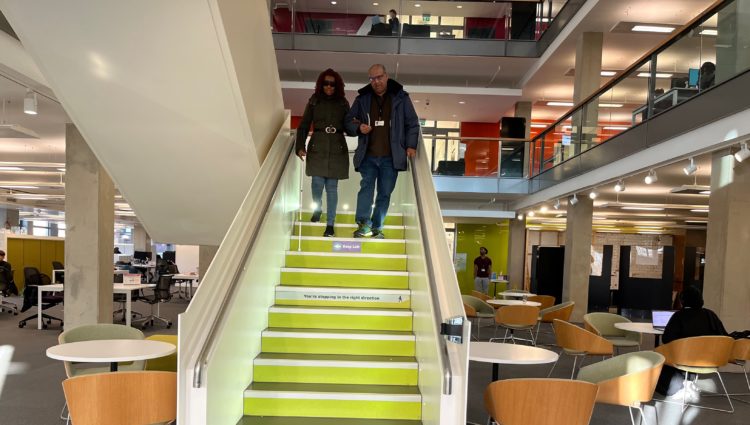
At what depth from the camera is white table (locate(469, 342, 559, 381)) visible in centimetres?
424

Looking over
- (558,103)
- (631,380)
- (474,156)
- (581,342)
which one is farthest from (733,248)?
(558,103)

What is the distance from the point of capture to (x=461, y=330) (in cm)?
319

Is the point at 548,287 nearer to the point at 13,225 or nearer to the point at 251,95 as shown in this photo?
the point at 251,95

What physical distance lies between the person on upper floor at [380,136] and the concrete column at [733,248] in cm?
451

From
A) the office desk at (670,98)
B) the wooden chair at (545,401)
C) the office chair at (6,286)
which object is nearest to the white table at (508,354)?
the wooden chair at (545,401)

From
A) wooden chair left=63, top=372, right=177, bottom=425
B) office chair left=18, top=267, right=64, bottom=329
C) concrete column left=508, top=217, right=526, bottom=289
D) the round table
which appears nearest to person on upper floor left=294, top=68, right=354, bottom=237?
wooden chair left=63, top=372, right=177, bottom=425

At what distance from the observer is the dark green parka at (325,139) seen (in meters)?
6.17

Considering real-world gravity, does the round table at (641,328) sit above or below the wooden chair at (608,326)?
above

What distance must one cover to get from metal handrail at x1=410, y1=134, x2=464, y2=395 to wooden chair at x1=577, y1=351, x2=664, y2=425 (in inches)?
66.5

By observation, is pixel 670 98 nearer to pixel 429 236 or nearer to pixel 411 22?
pixel 429 236

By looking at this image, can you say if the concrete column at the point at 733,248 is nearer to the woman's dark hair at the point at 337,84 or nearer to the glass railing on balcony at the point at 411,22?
the woman's dark hair at the point at 337,84

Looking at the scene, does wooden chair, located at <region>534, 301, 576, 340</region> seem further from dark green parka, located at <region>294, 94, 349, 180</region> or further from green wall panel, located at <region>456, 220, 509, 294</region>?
green wall panel, located at <region>456, 220, 509, 294</region>

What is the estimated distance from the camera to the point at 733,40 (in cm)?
596

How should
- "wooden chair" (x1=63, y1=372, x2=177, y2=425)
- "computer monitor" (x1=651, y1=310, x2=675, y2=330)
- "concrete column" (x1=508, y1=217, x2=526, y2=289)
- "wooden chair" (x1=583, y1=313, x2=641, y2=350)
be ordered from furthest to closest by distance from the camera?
"concrete column" (x1=508, y1=217, x2=526, y2=289) < "wooden chair" (x1=583, y1=313, x2=641, y2=350) < "computer monitor" (x1=651, y1=310, x2=675, y2=330) < "wooden chair" (x1=63, y1=372, x2=177, y2=425)
